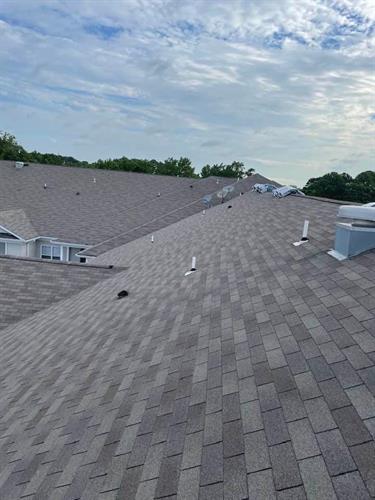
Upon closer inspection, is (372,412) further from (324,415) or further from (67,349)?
(67,349)

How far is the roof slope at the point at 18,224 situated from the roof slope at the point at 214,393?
2109 cm

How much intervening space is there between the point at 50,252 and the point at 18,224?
3204 millimetres

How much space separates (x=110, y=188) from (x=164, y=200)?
18.9ft

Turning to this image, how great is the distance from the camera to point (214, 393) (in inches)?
170

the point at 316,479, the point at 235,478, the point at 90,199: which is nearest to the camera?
the point at 316,479

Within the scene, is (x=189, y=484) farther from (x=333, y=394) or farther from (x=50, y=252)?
(x=50, y=252)

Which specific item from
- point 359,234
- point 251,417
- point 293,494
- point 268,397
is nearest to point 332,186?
point 359,234

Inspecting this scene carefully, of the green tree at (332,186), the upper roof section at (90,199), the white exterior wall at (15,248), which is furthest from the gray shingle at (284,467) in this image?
the green tree at (332,186)

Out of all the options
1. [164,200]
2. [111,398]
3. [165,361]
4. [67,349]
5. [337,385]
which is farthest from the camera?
[164,200]

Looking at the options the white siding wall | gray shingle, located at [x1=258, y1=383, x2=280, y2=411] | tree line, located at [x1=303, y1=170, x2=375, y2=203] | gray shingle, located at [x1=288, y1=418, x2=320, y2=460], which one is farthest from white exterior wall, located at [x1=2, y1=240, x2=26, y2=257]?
tree line, located at [x1=303, y1=170, x2=375, y2=203]

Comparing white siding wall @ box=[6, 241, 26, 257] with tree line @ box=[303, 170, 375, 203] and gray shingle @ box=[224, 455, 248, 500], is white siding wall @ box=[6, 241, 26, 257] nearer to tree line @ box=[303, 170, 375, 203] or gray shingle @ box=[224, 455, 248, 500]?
gray shingle @ box=[224, 455, 248, 500]

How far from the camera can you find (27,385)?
280 inches

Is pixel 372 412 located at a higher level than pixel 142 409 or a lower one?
higher

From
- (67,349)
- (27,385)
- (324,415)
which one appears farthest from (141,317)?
(324,415)
